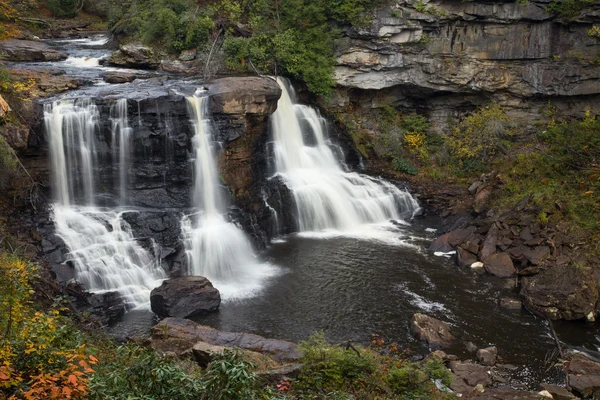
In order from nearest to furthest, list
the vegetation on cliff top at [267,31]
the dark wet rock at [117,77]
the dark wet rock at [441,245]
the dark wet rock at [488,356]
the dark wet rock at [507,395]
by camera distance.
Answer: the dark wet rock at [507,395] → the dark wet rock at [488,356] → the dark wet rock at [441,245] → the dark wet rock at [117,77] → the vegetation on cliff top at [267,31]

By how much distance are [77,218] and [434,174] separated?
633 inches

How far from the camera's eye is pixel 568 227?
19.0 metres

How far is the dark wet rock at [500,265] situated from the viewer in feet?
59.8

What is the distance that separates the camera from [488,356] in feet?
44.2

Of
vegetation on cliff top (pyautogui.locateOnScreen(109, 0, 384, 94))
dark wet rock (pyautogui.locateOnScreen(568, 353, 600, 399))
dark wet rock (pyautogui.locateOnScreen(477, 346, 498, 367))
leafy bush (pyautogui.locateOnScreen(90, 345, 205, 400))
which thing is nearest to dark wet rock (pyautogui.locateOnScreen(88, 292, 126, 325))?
leafy bush (pyautogui.locateOnScreen(90, 345, 205, 400))

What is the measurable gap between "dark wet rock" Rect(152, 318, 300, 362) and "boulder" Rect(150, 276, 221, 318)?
4.96ft

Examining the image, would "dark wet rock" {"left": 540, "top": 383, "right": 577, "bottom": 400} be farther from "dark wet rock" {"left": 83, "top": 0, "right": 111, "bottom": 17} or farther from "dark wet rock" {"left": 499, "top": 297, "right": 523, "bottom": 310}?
"dark wet rock" {"left": 83, "top": 0, "right": 111, "bottom": 17}

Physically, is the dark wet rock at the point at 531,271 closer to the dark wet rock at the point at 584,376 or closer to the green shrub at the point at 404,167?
the dark wet rock at the point at 584,376

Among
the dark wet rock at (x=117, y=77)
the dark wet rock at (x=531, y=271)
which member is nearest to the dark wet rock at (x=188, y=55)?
the dark wet rock at (x=117, y=77)

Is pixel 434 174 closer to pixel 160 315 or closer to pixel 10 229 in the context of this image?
pixel 160 315

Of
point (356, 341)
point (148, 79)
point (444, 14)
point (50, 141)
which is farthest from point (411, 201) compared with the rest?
point (50, 141)

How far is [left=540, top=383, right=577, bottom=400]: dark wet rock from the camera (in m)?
11.8

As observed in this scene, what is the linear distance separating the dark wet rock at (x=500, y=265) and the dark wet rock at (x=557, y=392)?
6.18 metres

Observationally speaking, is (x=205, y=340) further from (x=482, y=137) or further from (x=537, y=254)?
(x=482, y=137)
